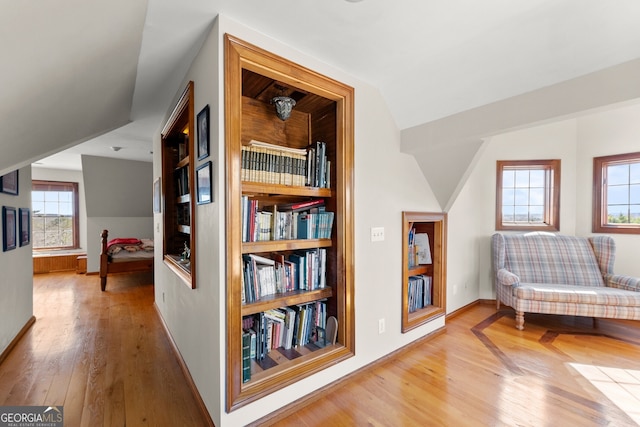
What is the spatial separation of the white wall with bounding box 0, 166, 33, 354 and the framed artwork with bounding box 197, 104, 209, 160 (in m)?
2.20

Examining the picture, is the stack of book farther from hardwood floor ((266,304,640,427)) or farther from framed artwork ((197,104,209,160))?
framed artwork ((197,104,209,160))

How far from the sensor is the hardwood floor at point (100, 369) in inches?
68.3

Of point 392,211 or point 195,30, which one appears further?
point 392,211

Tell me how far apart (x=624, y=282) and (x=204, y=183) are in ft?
13.9

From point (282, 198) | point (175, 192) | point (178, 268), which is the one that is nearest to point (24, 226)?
point (175, 192)

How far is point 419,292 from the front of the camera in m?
2.84

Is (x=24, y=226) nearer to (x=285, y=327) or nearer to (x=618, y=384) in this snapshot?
(x=285, y=327)

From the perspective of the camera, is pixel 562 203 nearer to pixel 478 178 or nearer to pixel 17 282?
pixel 478 178

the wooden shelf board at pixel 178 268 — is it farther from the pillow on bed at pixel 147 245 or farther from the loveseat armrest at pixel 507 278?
the loveseat armrest at pixel 507 278

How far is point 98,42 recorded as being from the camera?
1361 mm

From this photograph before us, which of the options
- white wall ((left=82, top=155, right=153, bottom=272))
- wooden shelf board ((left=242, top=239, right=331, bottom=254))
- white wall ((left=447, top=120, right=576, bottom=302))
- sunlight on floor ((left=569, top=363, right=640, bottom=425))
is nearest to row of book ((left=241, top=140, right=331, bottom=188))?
wooden shelf board ((left=242, top=239, right=331, bottom=254))

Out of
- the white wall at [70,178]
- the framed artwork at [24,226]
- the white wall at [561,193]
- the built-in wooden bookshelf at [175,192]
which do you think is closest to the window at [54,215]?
the white wall at [70,178]

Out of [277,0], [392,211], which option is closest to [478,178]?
[392,211]

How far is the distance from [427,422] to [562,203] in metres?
3.54
